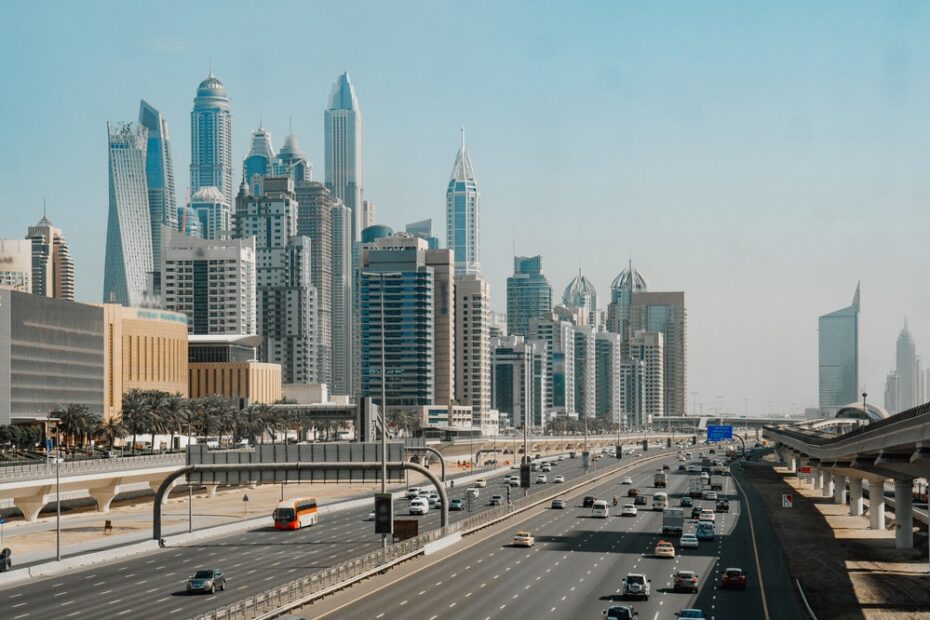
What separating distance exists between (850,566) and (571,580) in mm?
23757

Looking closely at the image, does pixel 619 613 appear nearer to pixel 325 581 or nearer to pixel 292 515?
pixel 325 581

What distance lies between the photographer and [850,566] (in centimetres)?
8975

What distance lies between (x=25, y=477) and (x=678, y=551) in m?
57.4

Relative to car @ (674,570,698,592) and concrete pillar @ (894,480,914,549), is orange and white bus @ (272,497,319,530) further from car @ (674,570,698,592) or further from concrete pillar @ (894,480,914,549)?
car @ (674,570,698,592)

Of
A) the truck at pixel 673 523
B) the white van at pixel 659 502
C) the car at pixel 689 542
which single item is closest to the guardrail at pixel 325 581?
the truck at pixel 673 523

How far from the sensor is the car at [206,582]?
70.5 metres

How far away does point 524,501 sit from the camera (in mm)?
136250

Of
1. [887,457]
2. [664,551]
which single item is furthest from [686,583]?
[887,457]

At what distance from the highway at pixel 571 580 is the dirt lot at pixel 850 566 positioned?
1.72 m

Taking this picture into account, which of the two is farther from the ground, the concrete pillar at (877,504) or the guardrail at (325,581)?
the guardrail at (325,581)

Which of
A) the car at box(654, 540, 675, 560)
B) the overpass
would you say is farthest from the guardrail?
the overpass

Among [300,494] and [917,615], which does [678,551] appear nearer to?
[917,615]

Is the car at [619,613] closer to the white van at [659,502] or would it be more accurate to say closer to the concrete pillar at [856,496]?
the white van at [659,502]

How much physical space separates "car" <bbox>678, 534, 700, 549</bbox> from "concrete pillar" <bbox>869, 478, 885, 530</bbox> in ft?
105
